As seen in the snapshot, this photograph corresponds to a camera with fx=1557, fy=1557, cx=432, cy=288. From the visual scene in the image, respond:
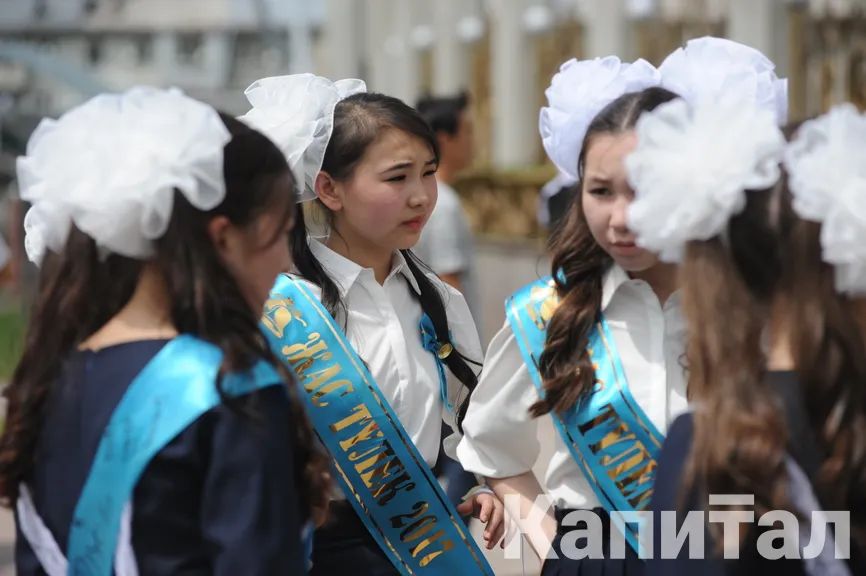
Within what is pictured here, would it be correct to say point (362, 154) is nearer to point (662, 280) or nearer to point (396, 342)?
point (396, 342)

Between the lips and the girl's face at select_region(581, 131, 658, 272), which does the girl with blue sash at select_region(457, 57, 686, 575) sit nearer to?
the girl's face at select_region(581, 131, 658, 272)

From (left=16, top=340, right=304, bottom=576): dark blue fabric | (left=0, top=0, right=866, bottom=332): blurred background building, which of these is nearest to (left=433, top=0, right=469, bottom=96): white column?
(left=0, top=0, right=866, bottom=332): blurred background building

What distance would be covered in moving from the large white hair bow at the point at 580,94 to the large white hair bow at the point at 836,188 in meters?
0.81

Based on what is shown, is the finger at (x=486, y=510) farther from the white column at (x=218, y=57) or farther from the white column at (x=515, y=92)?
the white column at (x=218, y=57)

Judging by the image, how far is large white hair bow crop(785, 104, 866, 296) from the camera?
76.2 inches

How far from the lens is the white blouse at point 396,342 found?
3.05 metres

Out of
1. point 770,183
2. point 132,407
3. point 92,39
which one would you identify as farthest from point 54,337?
point 92,39

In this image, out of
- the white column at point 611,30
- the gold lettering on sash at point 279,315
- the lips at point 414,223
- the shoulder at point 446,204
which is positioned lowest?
the white column at point 611,30

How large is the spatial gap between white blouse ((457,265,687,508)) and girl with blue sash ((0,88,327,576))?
2.21 ft

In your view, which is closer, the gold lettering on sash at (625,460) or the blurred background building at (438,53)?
the gold lettering on sash at (625,460)

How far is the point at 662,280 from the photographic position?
2.74 metres

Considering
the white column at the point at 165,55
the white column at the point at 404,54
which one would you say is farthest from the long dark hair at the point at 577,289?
the white column at the point at 165,55

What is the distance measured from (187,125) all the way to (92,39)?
18141 millimetres

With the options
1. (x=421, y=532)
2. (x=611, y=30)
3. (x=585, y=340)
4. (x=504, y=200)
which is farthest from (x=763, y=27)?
(x=585, y=340)
